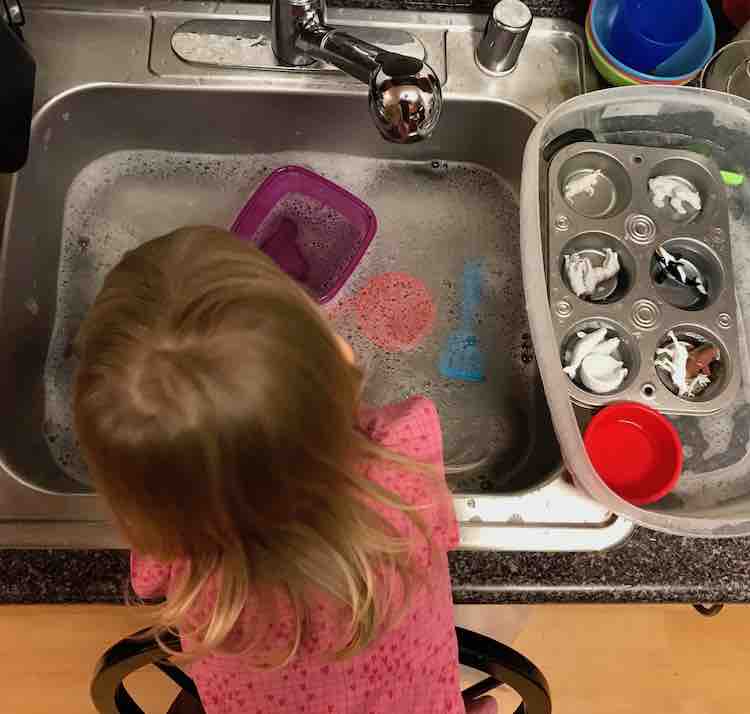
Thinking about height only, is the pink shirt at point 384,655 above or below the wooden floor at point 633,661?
above

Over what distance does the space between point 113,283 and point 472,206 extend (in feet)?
1.85

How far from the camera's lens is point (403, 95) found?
0.63 meters

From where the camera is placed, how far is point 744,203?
815 mm

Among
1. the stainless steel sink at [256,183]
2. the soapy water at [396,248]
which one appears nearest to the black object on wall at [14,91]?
the stainless steel sink at [256,183]

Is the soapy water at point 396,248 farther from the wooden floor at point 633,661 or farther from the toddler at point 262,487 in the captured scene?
the wooden floor at point 633,661

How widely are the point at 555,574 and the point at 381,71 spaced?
48 cm

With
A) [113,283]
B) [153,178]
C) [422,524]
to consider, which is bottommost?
[422,524]

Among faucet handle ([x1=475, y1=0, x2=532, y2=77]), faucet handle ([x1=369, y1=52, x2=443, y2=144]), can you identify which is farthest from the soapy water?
faucet handle ([x1=369, y1=52, x2=443, y2=144])

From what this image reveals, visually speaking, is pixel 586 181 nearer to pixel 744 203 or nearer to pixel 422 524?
pixel 744 203

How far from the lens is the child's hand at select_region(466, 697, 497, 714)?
0.79m

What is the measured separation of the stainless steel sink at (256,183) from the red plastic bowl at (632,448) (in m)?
0.05

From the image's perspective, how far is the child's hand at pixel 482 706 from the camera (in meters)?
0.79

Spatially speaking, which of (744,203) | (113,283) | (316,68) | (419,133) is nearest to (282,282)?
(113,283)

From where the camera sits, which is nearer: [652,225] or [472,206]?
[652,225]
